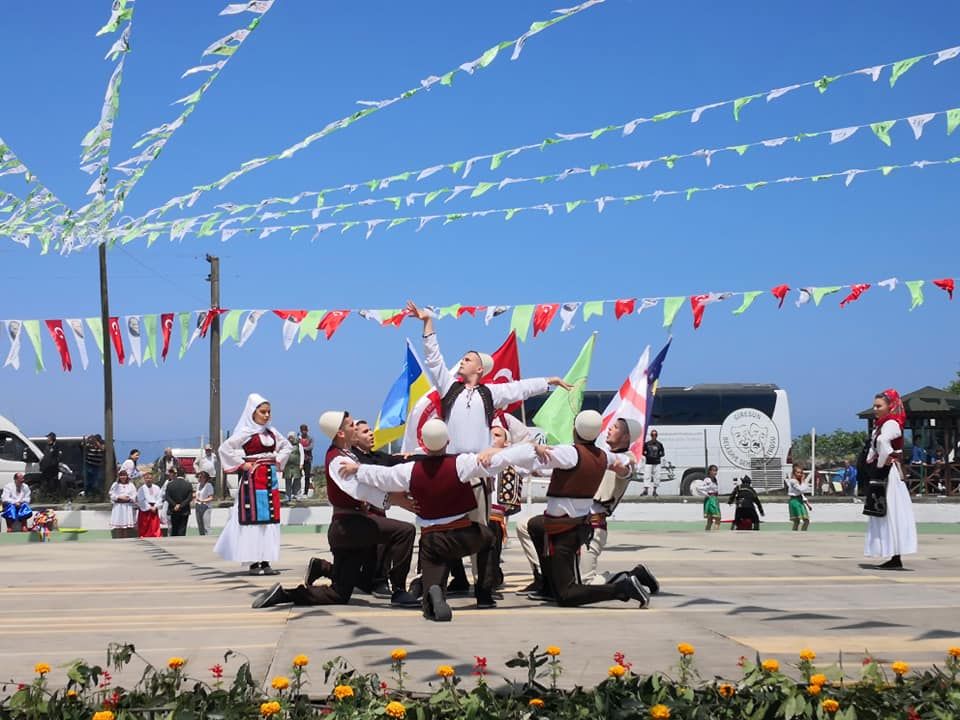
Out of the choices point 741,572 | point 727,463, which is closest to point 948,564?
point 741,572

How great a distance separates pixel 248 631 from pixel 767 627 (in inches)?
129

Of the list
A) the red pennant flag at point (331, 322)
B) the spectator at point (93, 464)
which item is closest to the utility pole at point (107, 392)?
the spectator at point (93, 464)

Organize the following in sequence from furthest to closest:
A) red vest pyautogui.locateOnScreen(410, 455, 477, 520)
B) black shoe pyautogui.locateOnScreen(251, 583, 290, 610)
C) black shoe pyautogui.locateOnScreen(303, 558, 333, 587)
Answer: black shoe pyautogui.locateOnScreen(303, 558, 333, 587) < black shoe pyautogui.locateOnScreen(251, 583, 290, 610) < red vest pyautogui.locateOnScreen(410, 455, 477, 520)

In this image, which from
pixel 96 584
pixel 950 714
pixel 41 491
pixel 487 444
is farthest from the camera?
pixel 41 491

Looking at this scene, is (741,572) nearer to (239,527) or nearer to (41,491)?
(239,527)

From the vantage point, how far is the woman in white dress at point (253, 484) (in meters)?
11.6

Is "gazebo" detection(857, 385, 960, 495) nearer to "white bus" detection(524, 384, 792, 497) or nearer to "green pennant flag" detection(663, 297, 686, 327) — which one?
"white bus" detection(524, 384, 792, 497)

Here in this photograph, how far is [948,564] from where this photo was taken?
12.8 metres

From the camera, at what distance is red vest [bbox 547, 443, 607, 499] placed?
28.9 feet

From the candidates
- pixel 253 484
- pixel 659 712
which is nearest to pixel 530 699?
pixel 659 712

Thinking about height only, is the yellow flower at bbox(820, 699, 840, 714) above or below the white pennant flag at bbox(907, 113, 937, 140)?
below

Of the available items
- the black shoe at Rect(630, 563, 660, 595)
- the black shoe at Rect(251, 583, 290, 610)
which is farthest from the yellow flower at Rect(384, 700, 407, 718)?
the black shoe at Rect(630, 563, 660, 595)

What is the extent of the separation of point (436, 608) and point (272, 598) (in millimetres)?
1446

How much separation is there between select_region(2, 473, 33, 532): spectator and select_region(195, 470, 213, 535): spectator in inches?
125
